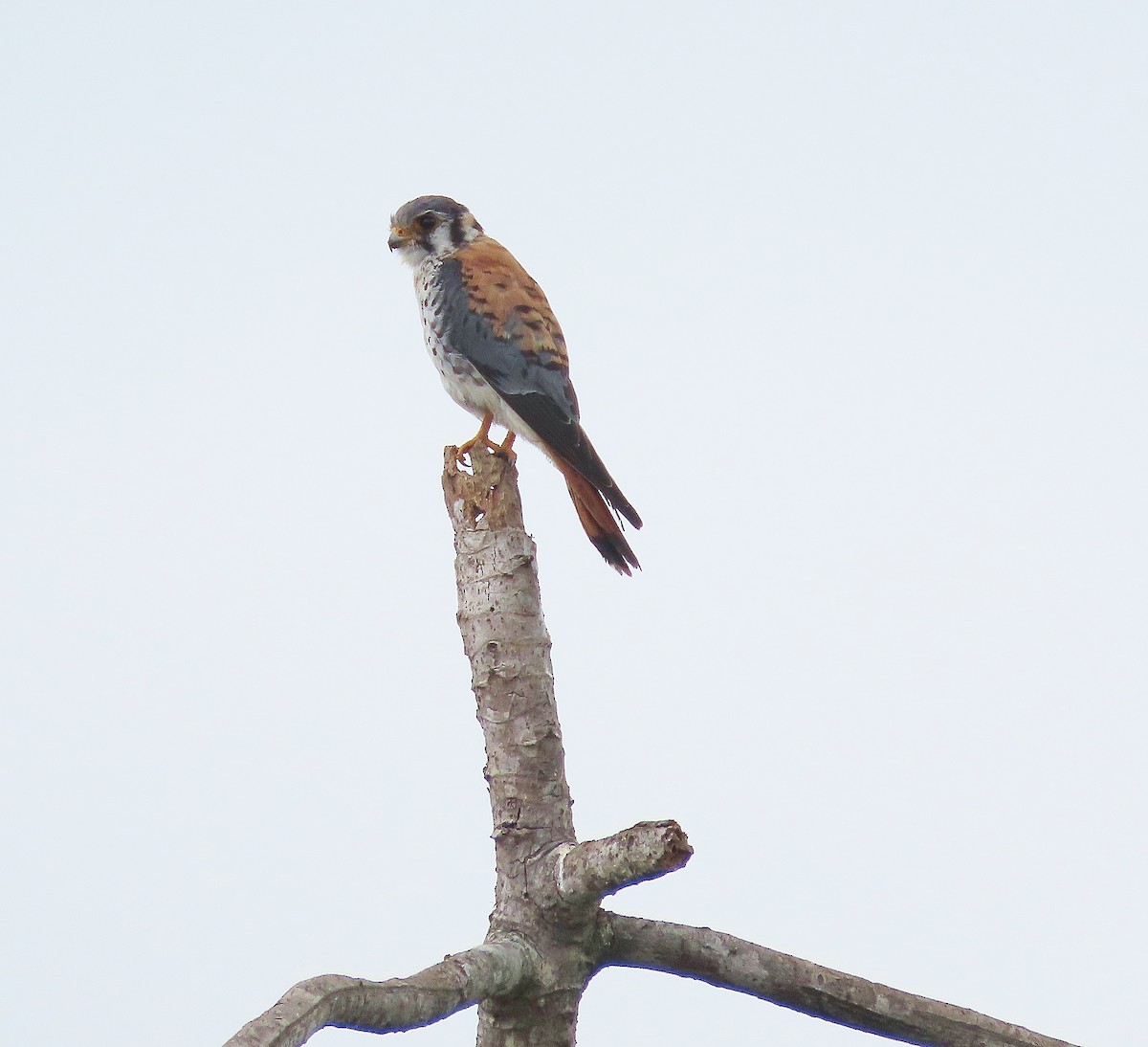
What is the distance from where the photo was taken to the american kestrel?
10.9ft

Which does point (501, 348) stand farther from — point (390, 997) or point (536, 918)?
point (390, 997)

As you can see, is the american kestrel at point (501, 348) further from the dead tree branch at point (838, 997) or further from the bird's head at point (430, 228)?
the dead tree branch at point (838, 997)

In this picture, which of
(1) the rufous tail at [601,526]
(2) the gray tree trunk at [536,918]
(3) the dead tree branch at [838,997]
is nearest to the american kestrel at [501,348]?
(1) the rufous tail at [601,526]

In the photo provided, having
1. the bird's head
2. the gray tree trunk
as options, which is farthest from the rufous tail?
the bird's head

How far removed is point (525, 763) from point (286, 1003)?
2.74 ft

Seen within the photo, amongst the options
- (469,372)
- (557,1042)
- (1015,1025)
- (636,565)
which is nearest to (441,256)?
(469,372)

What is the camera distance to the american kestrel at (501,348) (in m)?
3.32

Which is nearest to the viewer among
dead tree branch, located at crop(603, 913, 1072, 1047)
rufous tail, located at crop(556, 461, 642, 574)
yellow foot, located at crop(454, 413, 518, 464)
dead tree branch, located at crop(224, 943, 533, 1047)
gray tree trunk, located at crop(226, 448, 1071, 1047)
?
dead tree branch, located at crop(224, 943, 533, 1047)

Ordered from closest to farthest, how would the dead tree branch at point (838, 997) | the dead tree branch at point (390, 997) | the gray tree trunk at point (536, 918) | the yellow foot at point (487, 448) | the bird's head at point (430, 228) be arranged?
1. the dead tree branch at point (390, 997)
2. the gray tree trunk at point (536, 918)
3. the dead tree branch at point (838, 997)
4. the yellow foot at point (487, 448)
5. the bird's head at point (430, 228)

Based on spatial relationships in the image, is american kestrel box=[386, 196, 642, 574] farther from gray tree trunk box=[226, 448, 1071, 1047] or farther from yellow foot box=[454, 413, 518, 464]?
gray tree trunk box=[226, 448, 1071, 1047]

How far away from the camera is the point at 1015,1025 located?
216 cm

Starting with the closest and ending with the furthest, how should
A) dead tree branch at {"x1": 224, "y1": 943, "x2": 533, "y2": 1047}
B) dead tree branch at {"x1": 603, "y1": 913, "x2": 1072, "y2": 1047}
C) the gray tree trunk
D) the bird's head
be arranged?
dead tree branch at {"x1": 224, "y1": 943, "x2": 533, "y2": 1047} < the gray tree trunk < dead tree branch at {"x1": 603, "y1": 913, "x2": 1072, "y2": 1047} < the bird's head

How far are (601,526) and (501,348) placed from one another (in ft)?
1.88

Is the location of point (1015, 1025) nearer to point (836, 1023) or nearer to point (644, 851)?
point (836, 1023)
